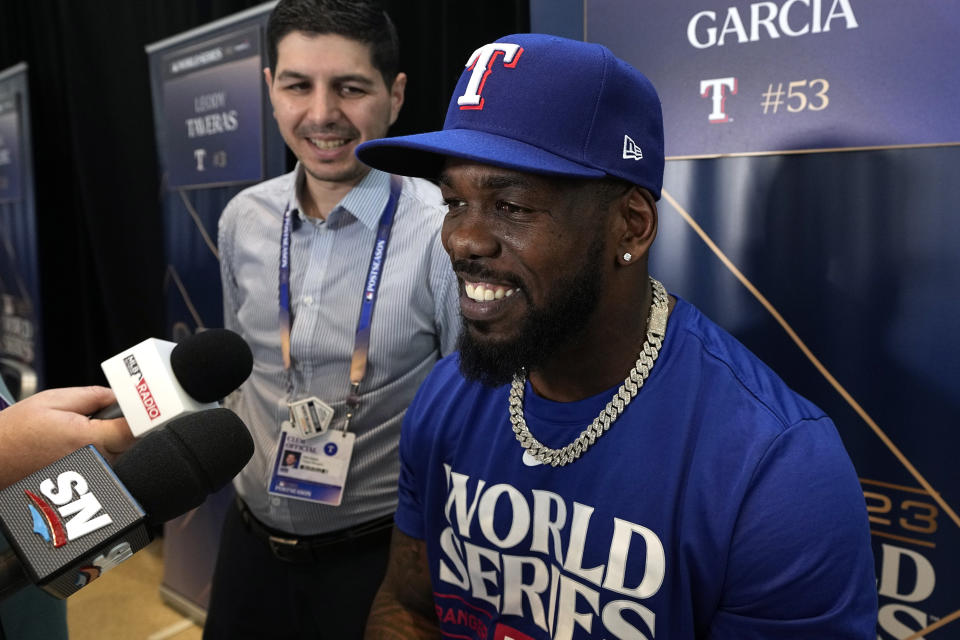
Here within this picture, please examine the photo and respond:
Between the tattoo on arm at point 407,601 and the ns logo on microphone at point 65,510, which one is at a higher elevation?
the ns logo on microphone at point 65,510

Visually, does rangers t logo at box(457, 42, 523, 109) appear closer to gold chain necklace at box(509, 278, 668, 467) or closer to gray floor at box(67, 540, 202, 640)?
gold chain necklace at box(509, 278, 668, 467)

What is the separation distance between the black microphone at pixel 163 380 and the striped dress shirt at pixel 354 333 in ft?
2.31

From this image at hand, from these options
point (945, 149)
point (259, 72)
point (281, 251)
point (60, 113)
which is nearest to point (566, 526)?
point (945, 149)

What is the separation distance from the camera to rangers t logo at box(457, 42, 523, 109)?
987 millimetres

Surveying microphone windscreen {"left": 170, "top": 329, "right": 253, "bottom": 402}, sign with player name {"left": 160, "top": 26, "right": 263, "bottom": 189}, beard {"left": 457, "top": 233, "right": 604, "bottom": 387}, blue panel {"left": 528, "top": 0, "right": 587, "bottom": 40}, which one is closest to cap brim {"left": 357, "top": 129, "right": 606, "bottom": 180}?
beard {"left": 457, "top": 233, "right": 604, "bottom": 387}

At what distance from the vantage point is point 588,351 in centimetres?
107

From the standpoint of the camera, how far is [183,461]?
0.75 metres

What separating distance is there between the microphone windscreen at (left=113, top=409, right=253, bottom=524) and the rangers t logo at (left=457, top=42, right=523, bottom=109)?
548mm

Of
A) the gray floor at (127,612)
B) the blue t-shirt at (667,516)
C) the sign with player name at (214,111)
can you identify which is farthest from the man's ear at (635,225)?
the gray floor at (127,612)

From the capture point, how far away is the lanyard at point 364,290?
1659mm

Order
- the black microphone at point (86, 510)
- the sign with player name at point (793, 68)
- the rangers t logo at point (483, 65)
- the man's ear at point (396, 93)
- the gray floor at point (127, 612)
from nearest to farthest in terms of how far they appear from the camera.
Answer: the black microphone at point (86, 510) < the rangers t logo at point (483, 65) < the sign with player name at point (793, 68) < the man's ear at point (396, 93) < the gray floor at point (127, 612)

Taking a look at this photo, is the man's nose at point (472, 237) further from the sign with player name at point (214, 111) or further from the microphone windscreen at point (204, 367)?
the sign with player name at point (214, 111)

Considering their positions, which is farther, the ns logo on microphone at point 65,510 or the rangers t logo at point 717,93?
the rangers t logo at point 717,93

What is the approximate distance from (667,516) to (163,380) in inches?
26.9
